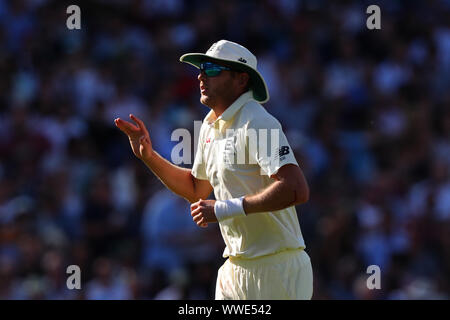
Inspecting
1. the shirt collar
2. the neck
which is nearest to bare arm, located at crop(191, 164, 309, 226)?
the shirt collar

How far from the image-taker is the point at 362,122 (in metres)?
11.8

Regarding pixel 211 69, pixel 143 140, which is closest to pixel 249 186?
pixel 211 69

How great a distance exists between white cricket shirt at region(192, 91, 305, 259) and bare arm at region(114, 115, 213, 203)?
403 millimetres

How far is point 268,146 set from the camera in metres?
5.64

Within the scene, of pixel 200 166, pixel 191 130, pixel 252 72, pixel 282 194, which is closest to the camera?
pixel 282 194

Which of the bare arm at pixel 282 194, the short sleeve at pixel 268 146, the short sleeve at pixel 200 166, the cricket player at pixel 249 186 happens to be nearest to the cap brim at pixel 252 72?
the cricket player at pixel 249 186

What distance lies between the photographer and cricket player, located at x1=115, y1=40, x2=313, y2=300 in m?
5.62

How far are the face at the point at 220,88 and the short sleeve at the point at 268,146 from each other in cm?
32

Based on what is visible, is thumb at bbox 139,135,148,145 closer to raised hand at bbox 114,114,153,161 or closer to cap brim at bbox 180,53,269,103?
raised hand at bbox 114,114,153,161

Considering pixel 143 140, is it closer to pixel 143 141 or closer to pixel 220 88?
pixel 143 141

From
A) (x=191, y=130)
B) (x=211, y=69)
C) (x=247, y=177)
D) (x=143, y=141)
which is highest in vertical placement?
(x=191, y=130)

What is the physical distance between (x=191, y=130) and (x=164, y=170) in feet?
15.6

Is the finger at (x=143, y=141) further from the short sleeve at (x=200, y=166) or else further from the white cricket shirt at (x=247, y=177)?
the white cricket shirt at (x=247, y=177)

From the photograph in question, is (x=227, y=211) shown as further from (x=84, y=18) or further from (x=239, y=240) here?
(x=84, y=18)
